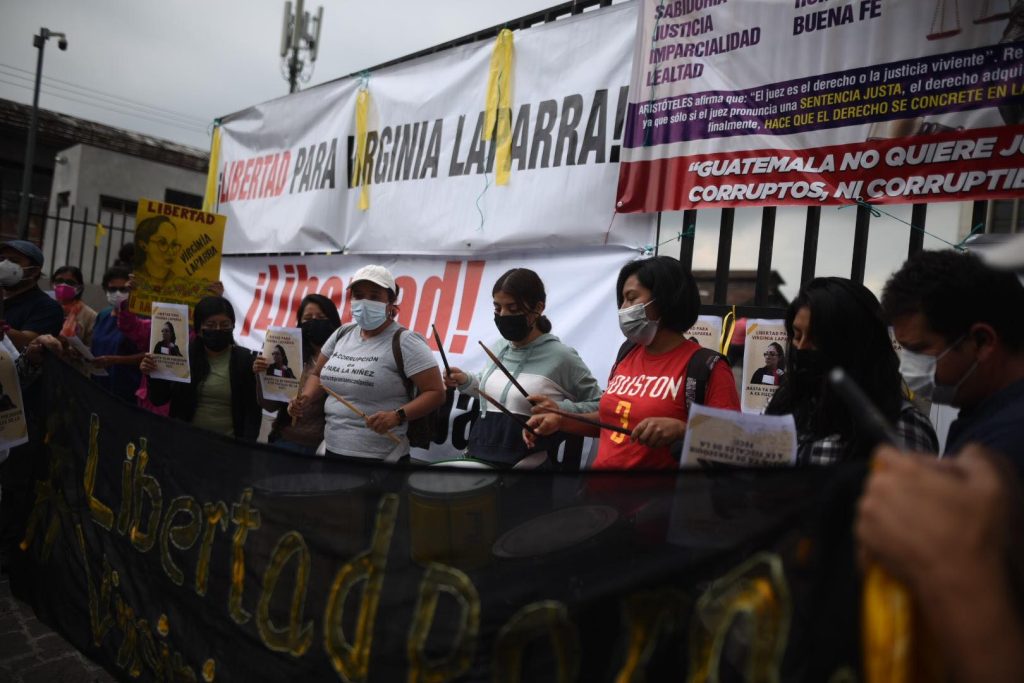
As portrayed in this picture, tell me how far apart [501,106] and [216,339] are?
2285 mm

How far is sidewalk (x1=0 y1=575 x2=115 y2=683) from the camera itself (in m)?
2.90

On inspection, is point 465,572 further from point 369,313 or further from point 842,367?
point 369,313

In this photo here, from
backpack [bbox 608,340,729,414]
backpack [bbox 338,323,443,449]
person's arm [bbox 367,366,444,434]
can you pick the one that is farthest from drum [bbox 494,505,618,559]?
backpack [bbox 338,323,443,449]

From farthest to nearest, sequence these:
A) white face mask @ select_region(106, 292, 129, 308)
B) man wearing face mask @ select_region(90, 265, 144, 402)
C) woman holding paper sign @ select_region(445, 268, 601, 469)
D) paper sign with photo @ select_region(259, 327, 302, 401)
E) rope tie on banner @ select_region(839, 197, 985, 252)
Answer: white face mask @ select_region(106, 292, 129, 308) → man wearing face mask @ select_region(90, 265, 144, 402) → paper sign with photo @ select_region(259, 327, 302, 401) → woman holding paper sign @ select_region(445, 268, 601, 469) → rope tie on banner @ select_region(839, 197, 985, 252)

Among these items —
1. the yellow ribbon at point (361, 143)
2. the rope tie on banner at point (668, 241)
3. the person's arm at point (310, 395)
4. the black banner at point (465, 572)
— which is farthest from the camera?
the yellow ribbon at point (361, 143)

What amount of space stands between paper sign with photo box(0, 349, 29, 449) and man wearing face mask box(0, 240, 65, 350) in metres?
0.98

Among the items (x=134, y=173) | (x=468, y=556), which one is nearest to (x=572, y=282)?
(x=468, y=556)

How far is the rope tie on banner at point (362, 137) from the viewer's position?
564 centimetres

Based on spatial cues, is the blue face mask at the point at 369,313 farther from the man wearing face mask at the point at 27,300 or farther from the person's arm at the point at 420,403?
the man wearing face mask at the point at 27,300

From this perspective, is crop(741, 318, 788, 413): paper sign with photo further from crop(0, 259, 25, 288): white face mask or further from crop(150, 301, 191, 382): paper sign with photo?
crop(0, 259, 25, 288): white face mask

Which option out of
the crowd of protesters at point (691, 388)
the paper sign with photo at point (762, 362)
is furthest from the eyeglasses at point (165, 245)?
the paper sign with photo at point (762, 362)

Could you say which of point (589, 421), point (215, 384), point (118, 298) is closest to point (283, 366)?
point (215, 384)

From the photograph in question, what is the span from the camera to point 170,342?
14.5ft

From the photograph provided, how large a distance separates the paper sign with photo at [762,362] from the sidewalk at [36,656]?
2.93m
